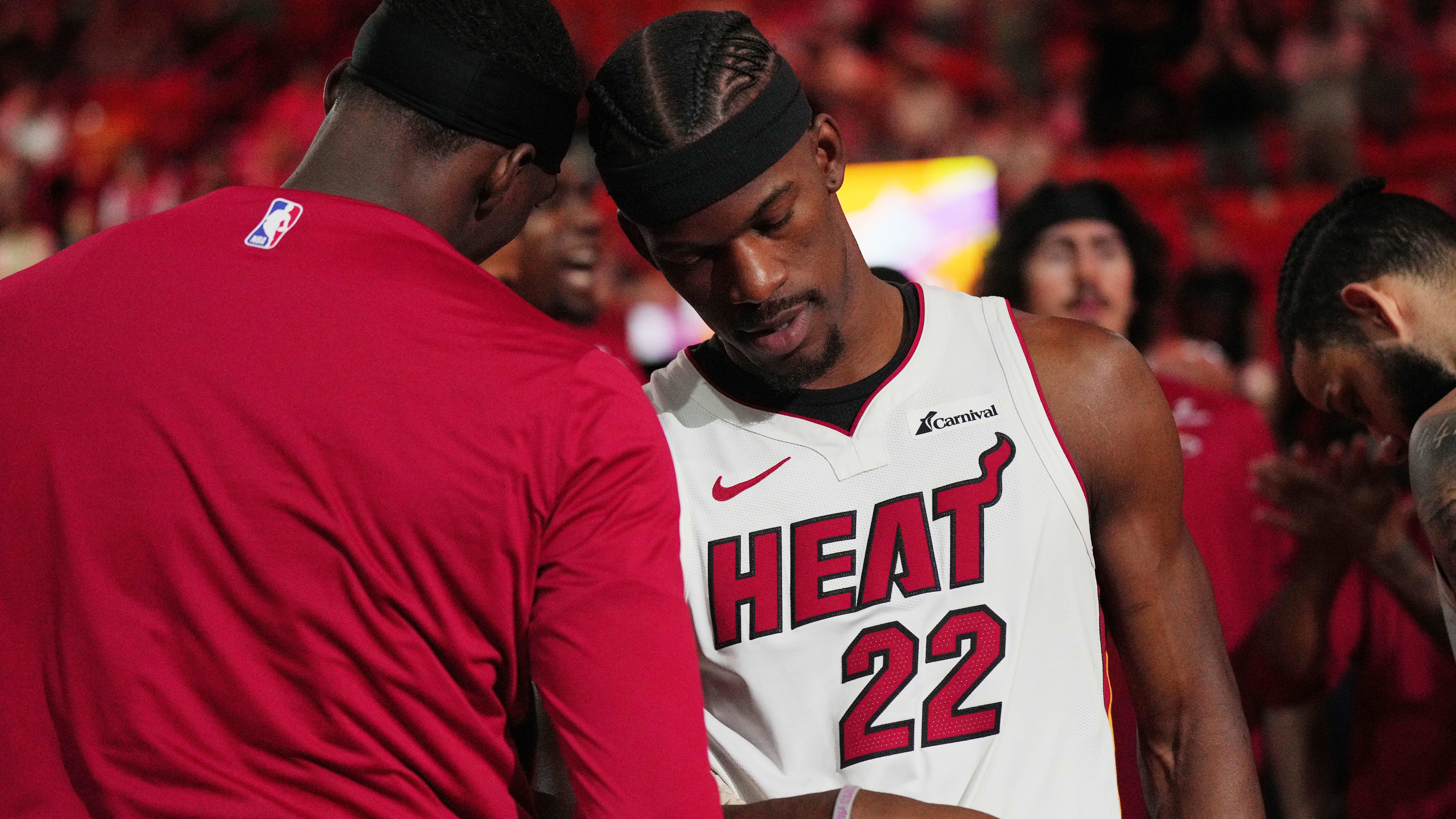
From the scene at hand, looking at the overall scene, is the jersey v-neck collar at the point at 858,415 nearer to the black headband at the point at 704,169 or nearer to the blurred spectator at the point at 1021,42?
the black headband at the point at 704,169

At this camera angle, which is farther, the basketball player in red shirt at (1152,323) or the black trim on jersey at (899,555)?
the basketball player in red shirt at (1152,323)

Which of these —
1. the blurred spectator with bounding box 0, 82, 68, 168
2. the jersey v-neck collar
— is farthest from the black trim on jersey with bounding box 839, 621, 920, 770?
the blurred spectator with bounding box 0, 82, 68, 168

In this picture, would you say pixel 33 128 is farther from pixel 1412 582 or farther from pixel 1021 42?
pixel 1412 582

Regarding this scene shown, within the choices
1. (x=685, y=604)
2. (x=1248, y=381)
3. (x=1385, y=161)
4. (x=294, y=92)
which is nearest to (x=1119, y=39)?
(x=1385, y=161)

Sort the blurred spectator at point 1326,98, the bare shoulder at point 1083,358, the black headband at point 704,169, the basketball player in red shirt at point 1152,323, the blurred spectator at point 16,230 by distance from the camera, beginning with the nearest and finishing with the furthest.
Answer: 1. the black headband at point 704,169
2. the bare shoulder at point 1083,358
3. the basketball player in red shirt at point 1152,323
4. the blurred spectator at point 1326,98
5. the blurred spectator at point 16,230

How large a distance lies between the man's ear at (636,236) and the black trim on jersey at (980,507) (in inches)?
20.3

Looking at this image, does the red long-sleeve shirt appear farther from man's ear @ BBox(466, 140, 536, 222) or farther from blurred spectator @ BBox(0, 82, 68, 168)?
blurred spectator @ BBox(0, 82, 68, 168)

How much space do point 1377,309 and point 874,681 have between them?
95 centimetres

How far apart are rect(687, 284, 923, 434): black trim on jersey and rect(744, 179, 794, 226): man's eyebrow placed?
25cm

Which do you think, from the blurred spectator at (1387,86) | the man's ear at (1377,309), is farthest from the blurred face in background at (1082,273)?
the blurred spectator at (1387,86)

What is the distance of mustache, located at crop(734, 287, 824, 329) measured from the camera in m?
1.87

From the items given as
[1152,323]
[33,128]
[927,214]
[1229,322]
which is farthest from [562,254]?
[33,128]

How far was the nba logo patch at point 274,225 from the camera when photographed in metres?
1.45

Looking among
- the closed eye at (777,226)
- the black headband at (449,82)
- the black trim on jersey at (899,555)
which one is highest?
the black headband at (449,82)
